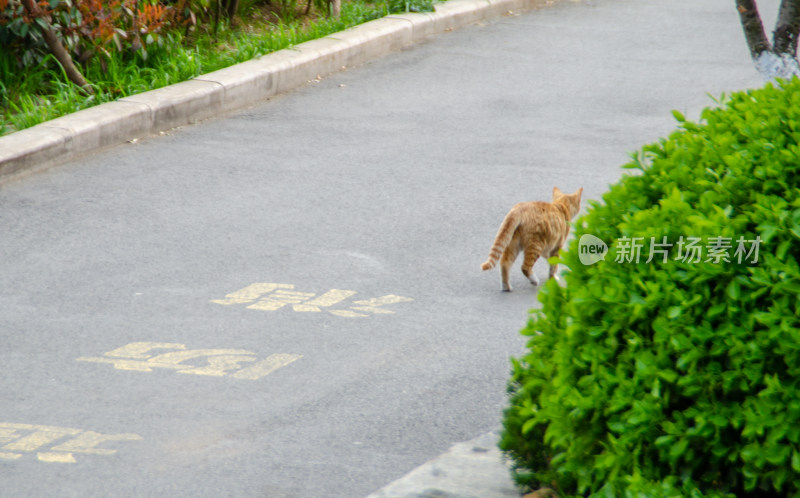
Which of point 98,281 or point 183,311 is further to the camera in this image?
point 98,281

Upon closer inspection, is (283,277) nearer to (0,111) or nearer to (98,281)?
(98,281)

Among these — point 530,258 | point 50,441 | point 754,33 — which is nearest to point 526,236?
Result: point 530,258

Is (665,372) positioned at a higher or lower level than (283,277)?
higher

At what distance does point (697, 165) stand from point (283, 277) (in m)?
3.61

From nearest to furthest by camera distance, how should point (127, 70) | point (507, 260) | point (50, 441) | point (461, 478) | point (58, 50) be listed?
point (461, 478), point (50, 441), point (507, 260), point (58, 50), point (127, 70)

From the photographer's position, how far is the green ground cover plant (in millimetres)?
2766

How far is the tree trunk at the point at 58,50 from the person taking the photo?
31.4 ft

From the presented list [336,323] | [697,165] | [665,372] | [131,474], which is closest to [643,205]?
[697,165]

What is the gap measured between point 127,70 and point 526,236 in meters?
5.49

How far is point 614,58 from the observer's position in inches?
499

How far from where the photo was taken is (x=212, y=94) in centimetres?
995
